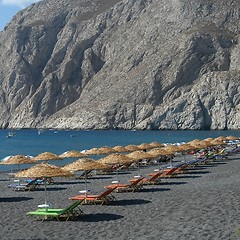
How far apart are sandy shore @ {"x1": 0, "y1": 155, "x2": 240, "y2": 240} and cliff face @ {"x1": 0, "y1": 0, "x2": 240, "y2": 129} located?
103835 mm

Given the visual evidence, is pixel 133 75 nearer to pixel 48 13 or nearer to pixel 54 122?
pixel 54 122

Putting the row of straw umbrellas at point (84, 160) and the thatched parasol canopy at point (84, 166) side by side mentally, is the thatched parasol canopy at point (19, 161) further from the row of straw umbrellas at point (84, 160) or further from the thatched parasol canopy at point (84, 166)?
the thatched parasol canopy at point (84, 166)

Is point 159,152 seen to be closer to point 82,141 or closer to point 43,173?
point 43,173

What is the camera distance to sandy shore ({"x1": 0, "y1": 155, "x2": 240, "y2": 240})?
14.0 meters

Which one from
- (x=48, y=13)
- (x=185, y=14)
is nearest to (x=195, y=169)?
(x=185, y=14)

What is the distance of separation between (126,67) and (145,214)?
12784cm

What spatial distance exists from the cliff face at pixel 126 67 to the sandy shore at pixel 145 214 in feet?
341

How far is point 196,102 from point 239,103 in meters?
10.0

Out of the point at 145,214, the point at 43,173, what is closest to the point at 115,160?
the point at 43,173

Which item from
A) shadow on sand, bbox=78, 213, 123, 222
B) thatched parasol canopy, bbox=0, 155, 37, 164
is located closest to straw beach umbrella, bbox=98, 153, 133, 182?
thatched parasol canopy, bbox=0, 155, 37, 164

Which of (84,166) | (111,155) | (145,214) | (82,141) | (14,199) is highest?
(84,166)

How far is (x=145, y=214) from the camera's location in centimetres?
1686

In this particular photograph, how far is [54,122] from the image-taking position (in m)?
153

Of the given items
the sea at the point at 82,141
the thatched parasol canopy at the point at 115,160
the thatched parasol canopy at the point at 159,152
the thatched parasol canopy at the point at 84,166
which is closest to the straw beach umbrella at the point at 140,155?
the thatched parasol canopy at the point at 159,152
